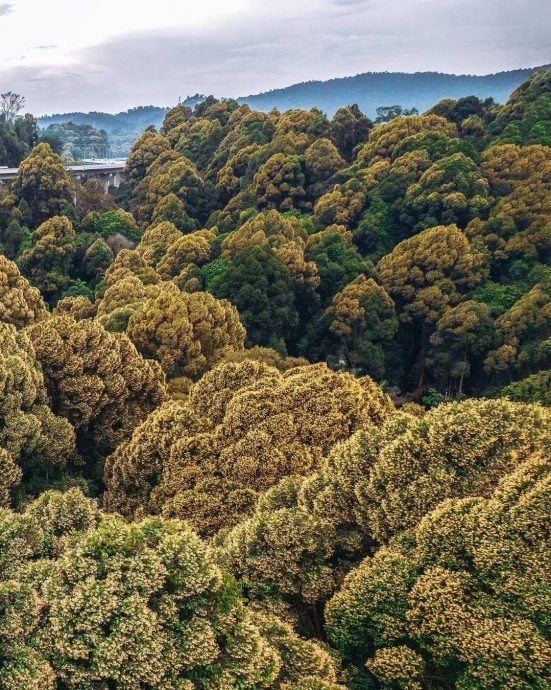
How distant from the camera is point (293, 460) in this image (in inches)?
432

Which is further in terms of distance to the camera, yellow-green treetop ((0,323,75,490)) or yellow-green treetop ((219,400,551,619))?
yellow-green treetop ((0,323,75,490))

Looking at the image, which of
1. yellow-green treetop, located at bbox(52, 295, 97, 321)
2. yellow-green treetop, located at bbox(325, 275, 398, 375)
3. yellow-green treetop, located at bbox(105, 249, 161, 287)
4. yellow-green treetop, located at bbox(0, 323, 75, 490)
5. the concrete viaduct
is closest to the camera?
yellow-green treetop, located at bbox(0, 323, 75, 490)

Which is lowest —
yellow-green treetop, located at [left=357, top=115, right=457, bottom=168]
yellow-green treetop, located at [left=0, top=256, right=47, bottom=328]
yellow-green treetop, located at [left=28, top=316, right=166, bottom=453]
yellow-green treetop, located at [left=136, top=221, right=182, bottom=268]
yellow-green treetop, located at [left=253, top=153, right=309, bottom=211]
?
yellow-green treetop, located at [left=28, top=316, right=166, bottom=453]

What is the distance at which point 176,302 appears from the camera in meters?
18.9

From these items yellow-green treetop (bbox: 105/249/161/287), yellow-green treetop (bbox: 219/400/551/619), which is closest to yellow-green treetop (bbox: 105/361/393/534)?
yellow-green treetop (bbox: 219/400/551/619)

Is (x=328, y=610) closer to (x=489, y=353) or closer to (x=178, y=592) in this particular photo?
(x=178, y=592)

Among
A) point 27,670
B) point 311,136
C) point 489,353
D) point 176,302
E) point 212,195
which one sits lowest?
point 489,353

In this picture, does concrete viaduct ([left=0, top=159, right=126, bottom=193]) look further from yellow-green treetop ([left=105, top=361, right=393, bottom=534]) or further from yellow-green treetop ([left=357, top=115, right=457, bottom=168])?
yellow-green treetop ([left=105, top=361, right=393, bottom=534])

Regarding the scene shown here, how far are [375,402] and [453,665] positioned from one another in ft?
19.7

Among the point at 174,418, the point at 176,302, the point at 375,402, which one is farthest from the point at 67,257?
the point at 375,402

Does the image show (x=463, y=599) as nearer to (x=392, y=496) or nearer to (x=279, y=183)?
(x=392, y=496)

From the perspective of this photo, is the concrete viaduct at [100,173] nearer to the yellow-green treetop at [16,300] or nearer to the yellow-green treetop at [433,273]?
the yellow-green treetop at [16,300]

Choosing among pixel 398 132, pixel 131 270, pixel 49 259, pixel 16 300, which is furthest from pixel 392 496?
pixel 398 132

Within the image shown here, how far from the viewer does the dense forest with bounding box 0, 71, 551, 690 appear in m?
6.08
